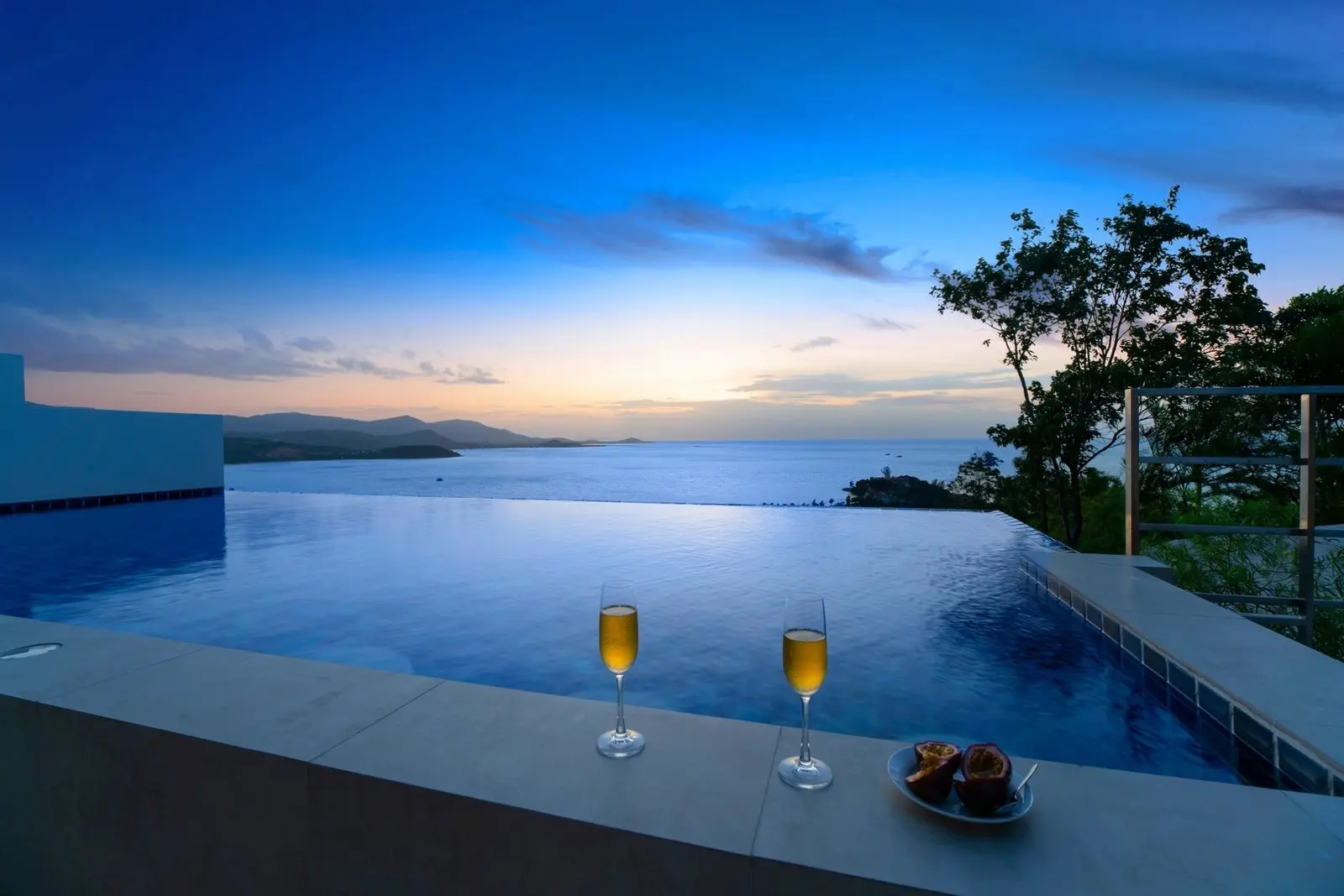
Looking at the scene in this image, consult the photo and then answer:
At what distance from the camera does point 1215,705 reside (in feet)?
5.75

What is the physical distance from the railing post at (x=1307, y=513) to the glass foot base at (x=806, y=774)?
10.3 ft

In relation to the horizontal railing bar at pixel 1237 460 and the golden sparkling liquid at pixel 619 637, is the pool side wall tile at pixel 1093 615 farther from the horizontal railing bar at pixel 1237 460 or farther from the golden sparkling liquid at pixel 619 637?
the golden sparkling liquid at pixel 619 637

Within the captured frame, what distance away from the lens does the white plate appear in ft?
2.89

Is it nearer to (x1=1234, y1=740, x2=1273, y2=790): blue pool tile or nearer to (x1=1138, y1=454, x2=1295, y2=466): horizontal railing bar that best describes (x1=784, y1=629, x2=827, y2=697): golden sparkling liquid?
(x1=1234, y1=740, x2=1273, y2=790): blue pool tile

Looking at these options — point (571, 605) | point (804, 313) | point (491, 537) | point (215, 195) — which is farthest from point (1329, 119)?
point (215, 195)

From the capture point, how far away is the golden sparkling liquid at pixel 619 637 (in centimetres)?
109

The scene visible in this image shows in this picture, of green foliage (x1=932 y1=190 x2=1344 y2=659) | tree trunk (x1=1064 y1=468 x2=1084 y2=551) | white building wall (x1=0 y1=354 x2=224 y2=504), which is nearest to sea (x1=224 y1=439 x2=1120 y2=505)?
tree trunk (x1=1064 y1=468 x2=1084 y2=551)

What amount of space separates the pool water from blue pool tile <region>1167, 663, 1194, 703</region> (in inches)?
3.0

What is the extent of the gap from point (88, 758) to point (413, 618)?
73.8 inches

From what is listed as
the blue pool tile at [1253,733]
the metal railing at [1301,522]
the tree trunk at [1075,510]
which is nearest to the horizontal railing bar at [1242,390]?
the metal railing at [1301,522]

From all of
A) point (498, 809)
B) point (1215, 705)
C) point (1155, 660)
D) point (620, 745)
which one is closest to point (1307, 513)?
point (1155, 660)

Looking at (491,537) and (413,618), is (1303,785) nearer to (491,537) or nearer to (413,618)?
(413,618)

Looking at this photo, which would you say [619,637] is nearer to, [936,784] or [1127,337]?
[936,784]

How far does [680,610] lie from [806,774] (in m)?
2.24
